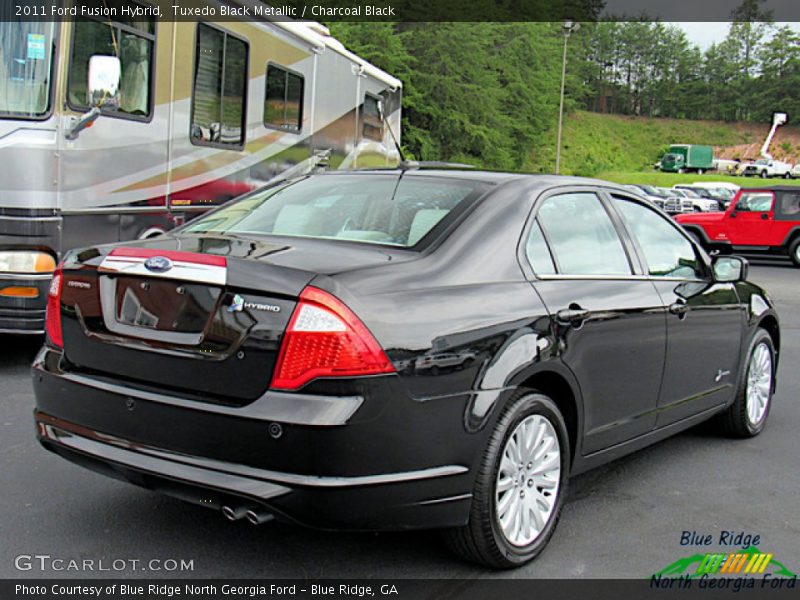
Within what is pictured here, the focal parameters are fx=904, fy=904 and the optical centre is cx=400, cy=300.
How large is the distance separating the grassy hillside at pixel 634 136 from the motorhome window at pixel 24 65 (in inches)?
3394

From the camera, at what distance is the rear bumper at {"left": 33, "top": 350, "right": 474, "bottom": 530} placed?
2947 mm

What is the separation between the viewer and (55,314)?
11.9 feet

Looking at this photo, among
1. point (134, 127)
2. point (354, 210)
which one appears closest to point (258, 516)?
point (354, 210)

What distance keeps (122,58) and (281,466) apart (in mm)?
5313

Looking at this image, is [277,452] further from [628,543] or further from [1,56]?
[1,56]

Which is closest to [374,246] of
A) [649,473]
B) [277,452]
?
[277,452]

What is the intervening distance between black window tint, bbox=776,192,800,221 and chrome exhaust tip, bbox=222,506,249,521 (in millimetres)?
20976

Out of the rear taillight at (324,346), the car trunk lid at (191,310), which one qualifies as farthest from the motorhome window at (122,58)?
the rear taillight at (324,346)

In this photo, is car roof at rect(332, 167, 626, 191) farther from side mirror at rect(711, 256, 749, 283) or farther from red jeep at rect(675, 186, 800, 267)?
red jeep at rect(675, 186, 800, 267)

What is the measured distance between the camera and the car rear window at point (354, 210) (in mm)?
3725

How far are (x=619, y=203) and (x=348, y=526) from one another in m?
2.44

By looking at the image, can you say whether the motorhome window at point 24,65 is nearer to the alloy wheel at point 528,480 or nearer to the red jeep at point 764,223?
the alloy wheel at point 528,480

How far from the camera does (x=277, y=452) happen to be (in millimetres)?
2959

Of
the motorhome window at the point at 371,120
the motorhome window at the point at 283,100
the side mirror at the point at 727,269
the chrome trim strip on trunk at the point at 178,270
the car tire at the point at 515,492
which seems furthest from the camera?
the motorhome window at the point at 371,120
